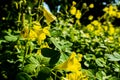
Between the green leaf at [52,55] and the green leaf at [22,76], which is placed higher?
the green leaf at [52,55]

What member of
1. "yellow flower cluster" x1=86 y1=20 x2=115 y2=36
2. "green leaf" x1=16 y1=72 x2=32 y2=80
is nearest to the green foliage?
"green leaf" x1=16 y1=72 x2=32 y2=80

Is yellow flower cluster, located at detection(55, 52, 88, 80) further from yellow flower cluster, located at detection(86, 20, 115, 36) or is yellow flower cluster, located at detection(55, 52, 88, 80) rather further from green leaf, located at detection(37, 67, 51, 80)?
yellow flower cluster, located at detection(86, 20, 115, 36)

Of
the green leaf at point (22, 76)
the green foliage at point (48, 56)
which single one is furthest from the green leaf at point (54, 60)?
the green leaf at point (22, 76)

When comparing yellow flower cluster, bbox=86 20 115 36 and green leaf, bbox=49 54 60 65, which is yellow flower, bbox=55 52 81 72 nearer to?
green leaf, bbox=49 54 60 65

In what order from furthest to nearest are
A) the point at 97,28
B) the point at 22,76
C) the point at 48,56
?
the point at 97,28, the point at 48,56, the point at 22,76

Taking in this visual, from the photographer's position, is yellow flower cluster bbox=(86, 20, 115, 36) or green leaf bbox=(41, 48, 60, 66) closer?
green leaf bbox=(41, 48, 60, 66)

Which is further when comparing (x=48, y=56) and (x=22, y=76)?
(x=48, y=56)

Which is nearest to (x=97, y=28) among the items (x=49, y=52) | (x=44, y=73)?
(x=49, y=52)

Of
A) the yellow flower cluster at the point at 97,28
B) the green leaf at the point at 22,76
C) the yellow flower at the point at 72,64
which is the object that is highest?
the yellow flower at the point at 72,64

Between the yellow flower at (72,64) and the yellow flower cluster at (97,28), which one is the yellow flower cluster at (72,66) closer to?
the yellow flower at (72,64)

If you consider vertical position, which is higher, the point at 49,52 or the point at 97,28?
the point at 49,52

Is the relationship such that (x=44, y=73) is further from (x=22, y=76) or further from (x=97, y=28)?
(x=97, y=28)

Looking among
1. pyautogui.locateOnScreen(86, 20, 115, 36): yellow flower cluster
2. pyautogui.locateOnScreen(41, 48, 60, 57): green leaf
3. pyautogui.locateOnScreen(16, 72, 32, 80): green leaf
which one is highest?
pyautogui.locateOnScreen(41, 48, 60, 57): green leaf

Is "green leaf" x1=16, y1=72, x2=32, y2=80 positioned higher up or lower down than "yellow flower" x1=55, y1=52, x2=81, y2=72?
lower down
